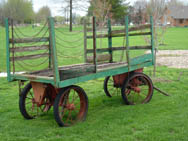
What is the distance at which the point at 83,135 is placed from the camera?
424 centimetres

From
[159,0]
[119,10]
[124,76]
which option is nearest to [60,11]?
[119,10]

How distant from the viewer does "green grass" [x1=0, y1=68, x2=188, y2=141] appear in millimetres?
4195

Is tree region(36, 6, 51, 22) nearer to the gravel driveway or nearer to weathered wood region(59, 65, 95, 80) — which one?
weathered wood region(59, 65, 95, 80)

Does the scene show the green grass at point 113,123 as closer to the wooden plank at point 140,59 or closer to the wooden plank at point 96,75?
the wooden plank at point 96,75

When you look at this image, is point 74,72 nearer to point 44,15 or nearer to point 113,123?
point 113,123

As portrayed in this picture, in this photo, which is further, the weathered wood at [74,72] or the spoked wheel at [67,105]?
the spoked wheel at [67,105]

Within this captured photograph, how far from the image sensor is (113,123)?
4.76 m

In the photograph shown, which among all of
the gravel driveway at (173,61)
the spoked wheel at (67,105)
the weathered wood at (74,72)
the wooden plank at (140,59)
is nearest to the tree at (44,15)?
the weathered wood at (74,72)

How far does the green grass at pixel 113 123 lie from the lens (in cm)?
420

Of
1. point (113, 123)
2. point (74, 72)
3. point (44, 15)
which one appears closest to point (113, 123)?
point (113, 123)

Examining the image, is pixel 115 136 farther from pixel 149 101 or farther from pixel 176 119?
pixel 149 101

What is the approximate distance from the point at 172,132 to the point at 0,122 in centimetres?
327

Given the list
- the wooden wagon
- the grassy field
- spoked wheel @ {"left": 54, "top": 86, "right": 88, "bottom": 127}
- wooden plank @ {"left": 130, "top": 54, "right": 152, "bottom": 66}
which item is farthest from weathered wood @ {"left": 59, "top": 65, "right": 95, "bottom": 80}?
wooden plank @ {"left": 130, "top": 54, "right": 152, "bottom": 66}

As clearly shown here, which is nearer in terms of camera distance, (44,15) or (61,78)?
(61,78)
